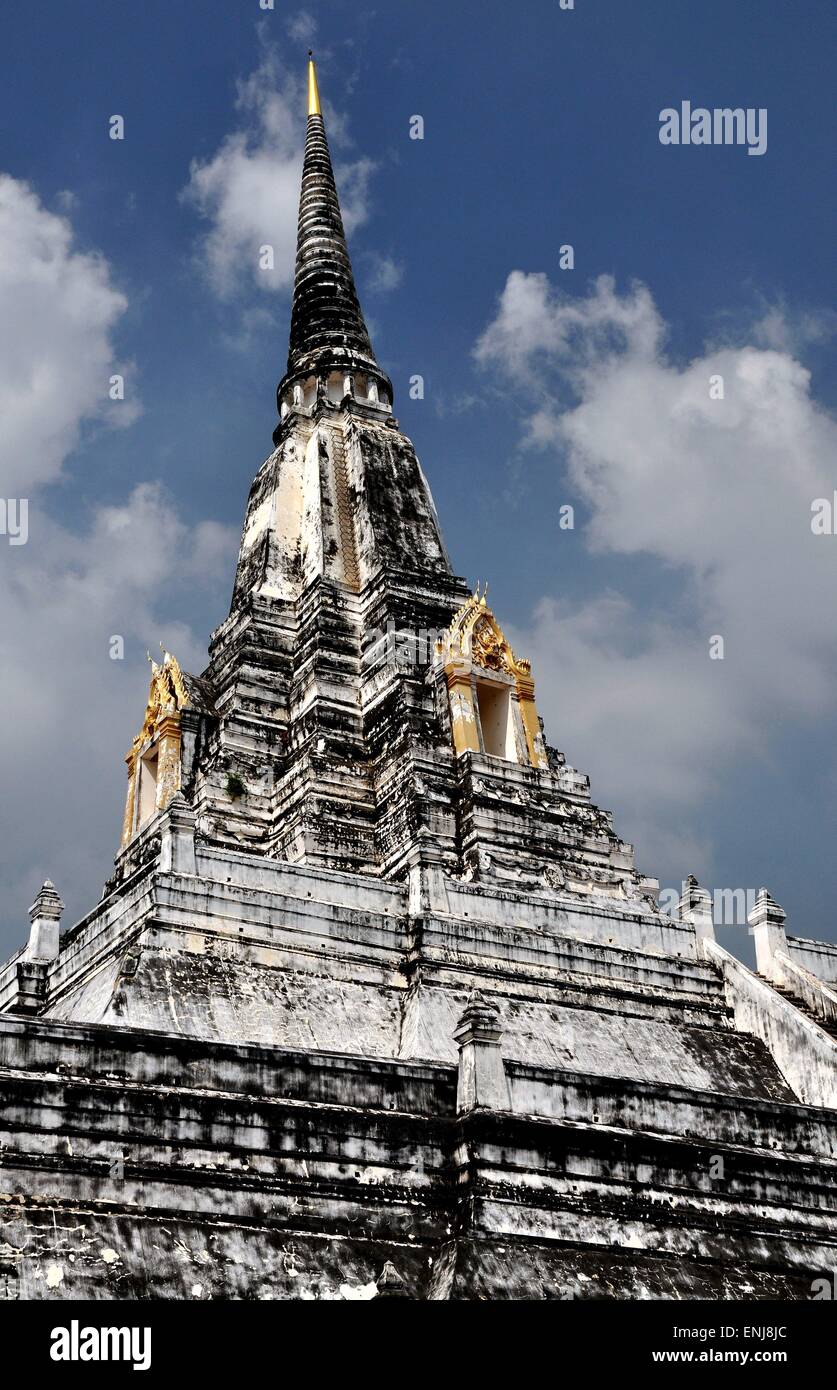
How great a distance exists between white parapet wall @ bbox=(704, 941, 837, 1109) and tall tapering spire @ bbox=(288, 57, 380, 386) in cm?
2125

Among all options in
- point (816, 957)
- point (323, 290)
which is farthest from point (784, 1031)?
→ point (323, 290)

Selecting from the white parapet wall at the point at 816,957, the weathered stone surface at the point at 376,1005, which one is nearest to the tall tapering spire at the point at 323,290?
the weathered stone surface at the point at 376,1005

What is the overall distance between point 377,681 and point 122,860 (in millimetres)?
6633

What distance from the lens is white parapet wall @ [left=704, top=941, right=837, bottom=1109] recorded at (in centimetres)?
2500

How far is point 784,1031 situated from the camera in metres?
26.3

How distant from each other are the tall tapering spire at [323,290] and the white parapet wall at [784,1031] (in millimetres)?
21251

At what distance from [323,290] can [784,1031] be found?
26.8 metres

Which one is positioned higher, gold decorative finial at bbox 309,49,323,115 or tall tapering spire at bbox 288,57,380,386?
gold decorative finial at bbox 309,49,323,115

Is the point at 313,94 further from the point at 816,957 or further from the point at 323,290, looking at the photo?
Answer: the point at 816,957

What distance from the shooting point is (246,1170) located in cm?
1816

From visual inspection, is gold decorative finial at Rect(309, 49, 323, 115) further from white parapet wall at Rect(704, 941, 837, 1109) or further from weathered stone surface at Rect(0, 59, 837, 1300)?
white parapet wall at Rect(704, 941, 837, 1109)

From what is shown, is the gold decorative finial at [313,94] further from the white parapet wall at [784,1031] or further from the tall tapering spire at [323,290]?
the white parapet wall at [784,1031]

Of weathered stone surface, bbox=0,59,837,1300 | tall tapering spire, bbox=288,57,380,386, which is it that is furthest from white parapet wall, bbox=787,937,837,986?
tall tapering spire, bbox=288,57,380,386
